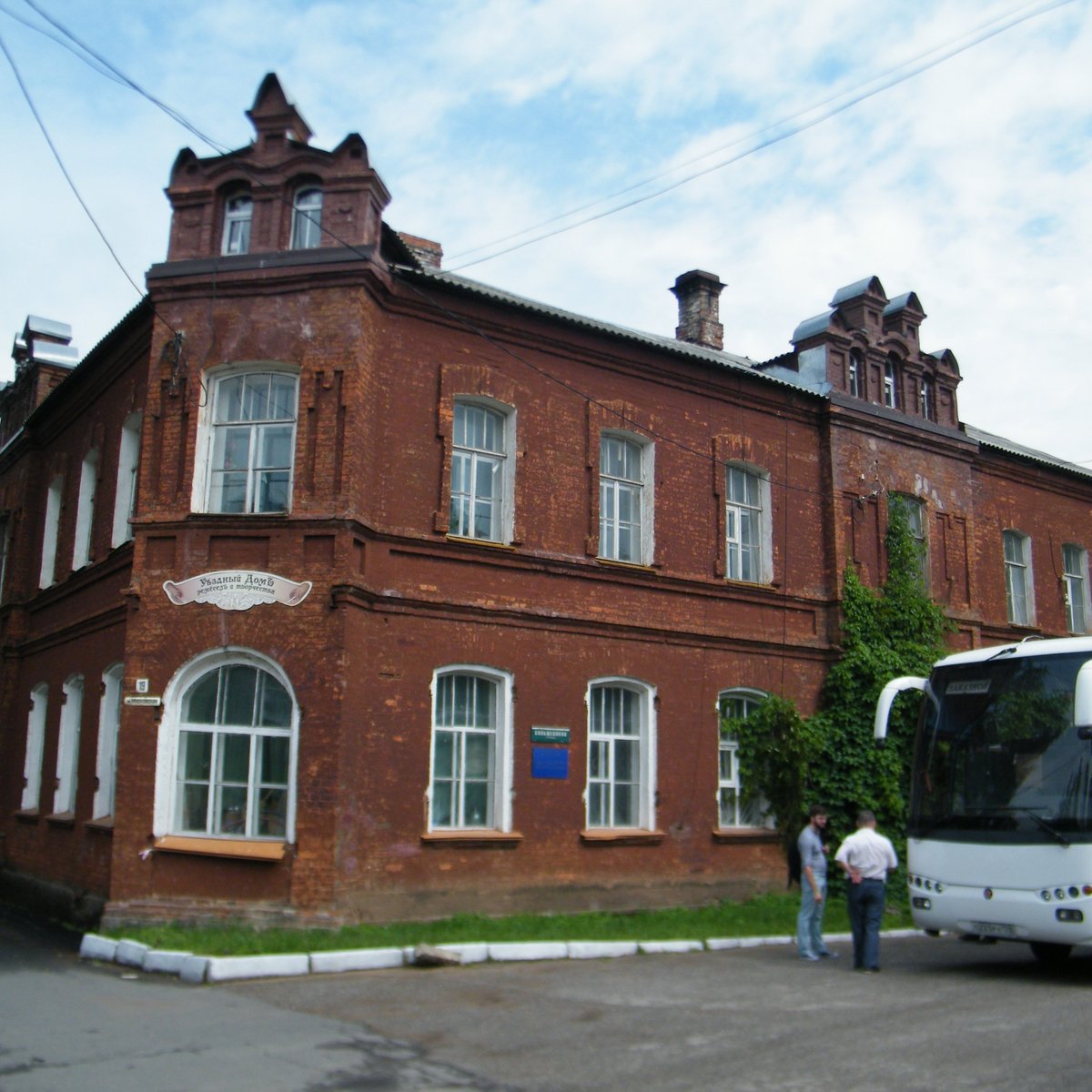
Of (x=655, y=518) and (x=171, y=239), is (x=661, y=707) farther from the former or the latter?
(x=171, y=239)

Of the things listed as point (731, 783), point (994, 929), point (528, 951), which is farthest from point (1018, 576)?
point (528, 951)

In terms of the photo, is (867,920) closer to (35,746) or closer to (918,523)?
(918,523)

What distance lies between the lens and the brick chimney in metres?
22.5

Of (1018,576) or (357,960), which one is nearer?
(357,960)

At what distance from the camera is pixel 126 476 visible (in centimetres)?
1653

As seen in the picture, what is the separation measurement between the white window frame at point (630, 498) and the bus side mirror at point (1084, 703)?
6.62m

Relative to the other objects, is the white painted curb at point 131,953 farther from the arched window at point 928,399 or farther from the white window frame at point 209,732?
the arched window at point 928,399

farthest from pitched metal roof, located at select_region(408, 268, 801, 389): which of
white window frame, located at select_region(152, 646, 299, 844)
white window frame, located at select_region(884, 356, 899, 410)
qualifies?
white window frame, located at select_region(152, 646, 299, 844)

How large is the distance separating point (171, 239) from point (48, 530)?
22.5 ft

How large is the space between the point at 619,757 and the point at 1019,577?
10340 millimetres

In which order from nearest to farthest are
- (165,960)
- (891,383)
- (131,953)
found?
(165,960) < (131,953) < (891,383)

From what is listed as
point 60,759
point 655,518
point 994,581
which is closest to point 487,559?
point 655,518

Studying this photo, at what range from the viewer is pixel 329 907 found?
1266 centimetres

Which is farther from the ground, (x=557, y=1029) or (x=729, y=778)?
(x=729, y=778)
